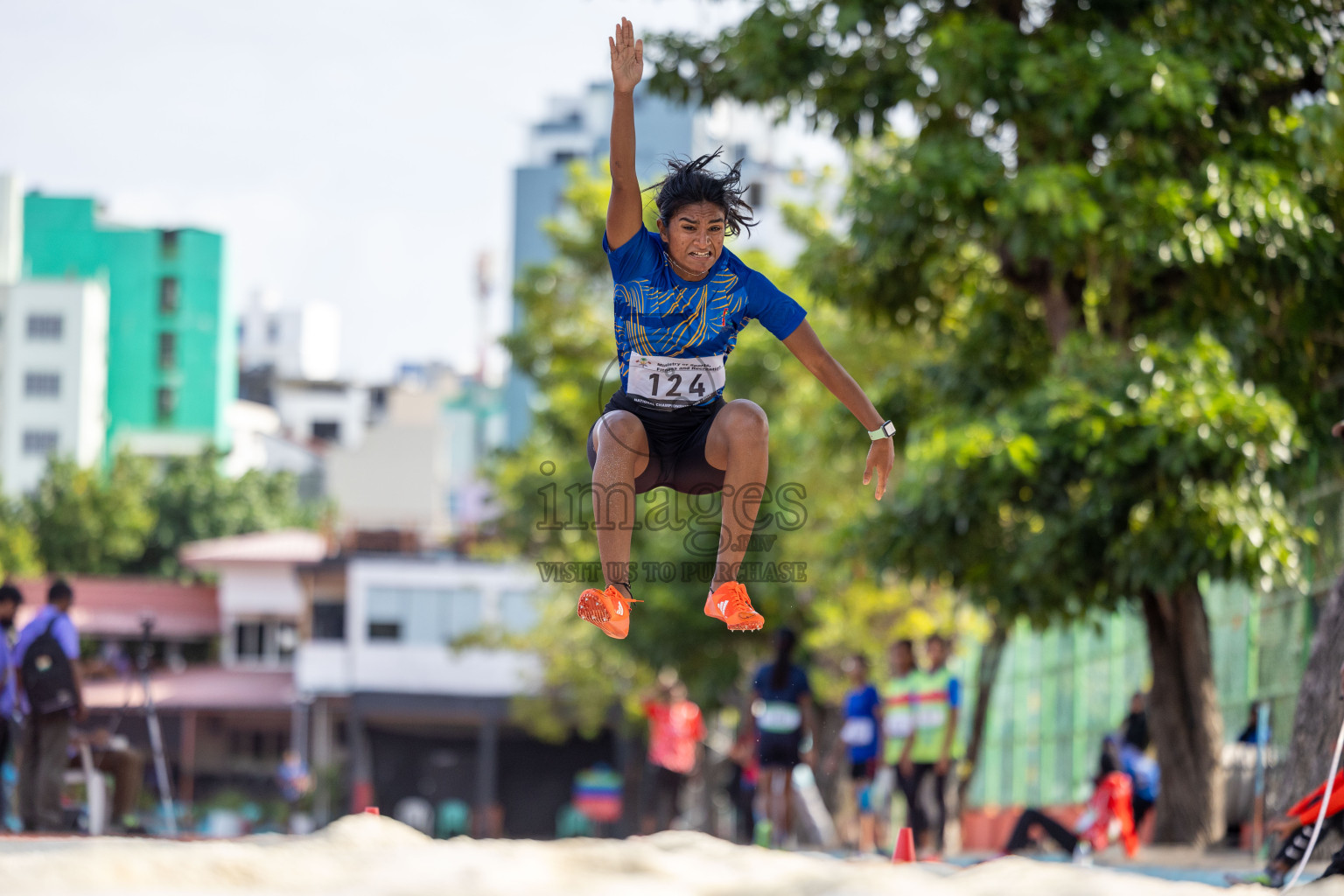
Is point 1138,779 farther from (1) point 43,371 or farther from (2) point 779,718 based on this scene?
(1) point 43,371

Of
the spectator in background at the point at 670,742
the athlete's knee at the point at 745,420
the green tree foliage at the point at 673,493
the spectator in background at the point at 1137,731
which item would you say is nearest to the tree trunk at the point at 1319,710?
the athlete's knee at the point at 745,420

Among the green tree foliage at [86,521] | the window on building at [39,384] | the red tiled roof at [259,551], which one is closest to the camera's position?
the red tiled roof at [259,551]

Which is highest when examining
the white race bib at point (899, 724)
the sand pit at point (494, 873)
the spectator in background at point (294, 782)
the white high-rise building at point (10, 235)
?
the white high-rise building at point (10, 235)

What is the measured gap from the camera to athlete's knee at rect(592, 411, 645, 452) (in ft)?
19.2

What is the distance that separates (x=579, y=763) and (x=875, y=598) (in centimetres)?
2210

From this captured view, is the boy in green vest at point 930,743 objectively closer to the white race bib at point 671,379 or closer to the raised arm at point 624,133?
the white race bib at point 671,379

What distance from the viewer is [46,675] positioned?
10.2m

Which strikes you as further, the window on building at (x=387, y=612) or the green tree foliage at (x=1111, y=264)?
the window on building at (x=387, y=612)

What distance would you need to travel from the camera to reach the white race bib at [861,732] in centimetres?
1187

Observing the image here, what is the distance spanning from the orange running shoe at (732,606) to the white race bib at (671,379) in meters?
0.69

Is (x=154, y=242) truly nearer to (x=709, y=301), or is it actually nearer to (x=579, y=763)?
(x=579, y=763)

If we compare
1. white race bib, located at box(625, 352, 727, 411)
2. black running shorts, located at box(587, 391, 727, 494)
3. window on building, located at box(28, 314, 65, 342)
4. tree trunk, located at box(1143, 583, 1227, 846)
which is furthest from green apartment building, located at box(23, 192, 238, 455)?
white race bib, located at box(625, 352, 727, 411)

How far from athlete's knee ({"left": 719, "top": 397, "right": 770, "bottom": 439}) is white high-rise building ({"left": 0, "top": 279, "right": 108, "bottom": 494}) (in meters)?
60.2

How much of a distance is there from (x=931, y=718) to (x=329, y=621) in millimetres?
34142
